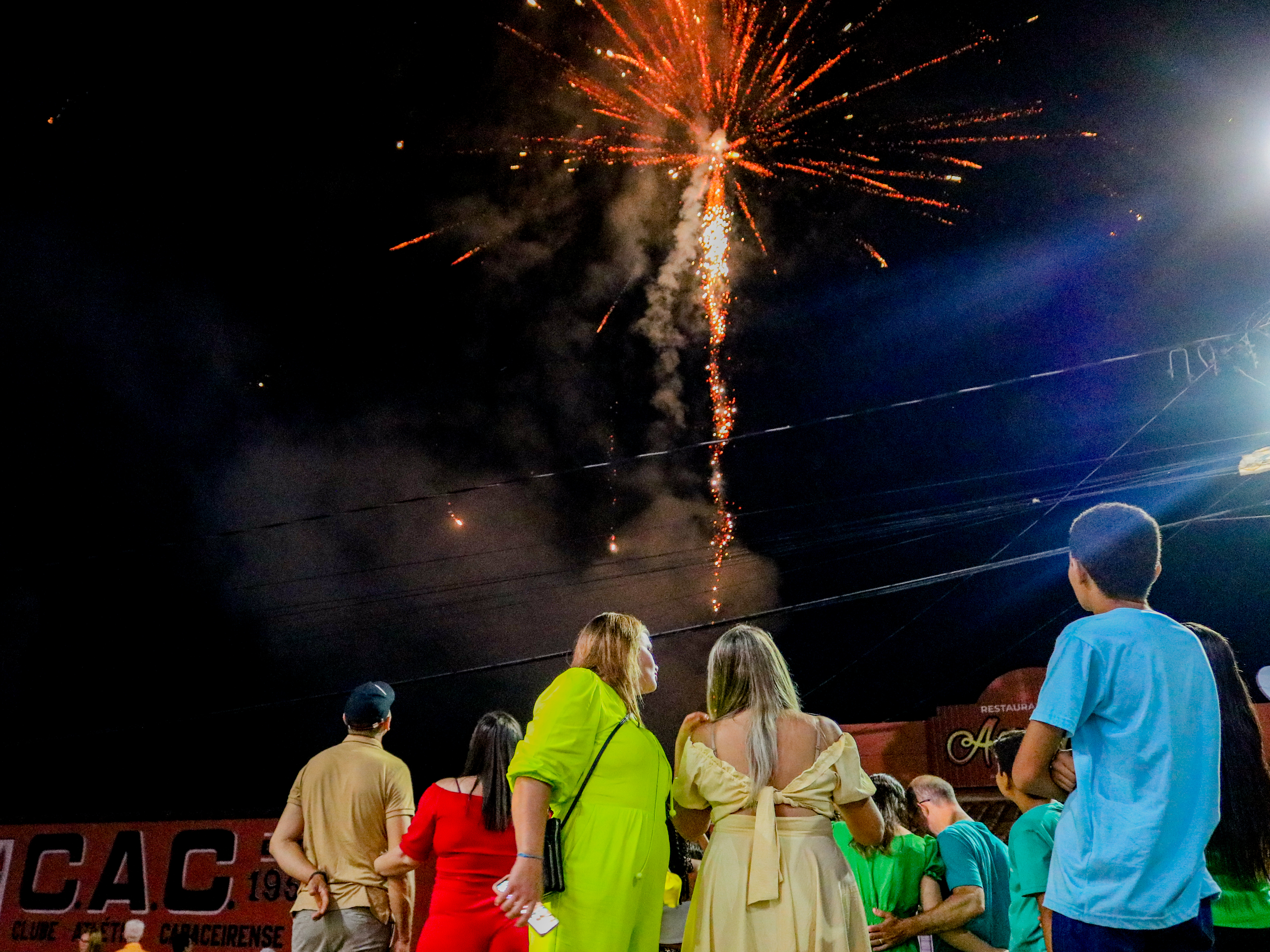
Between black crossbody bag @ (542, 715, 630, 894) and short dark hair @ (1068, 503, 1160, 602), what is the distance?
4.74 feet

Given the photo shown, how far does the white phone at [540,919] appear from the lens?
2.42 metres

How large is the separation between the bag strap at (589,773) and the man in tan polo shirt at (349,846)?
1611 mm

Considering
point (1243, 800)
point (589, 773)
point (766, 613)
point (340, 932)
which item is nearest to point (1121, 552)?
point (1243, 800)

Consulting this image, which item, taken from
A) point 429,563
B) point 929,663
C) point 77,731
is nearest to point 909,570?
point 929,663

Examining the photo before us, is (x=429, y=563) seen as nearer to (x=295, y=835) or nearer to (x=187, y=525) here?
(x=187, y=525)

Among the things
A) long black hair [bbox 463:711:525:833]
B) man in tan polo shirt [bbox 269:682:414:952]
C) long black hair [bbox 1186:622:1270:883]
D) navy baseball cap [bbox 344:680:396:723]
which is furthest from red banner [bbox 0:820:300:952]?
long black hair [bbox 1186:622:1270:883]

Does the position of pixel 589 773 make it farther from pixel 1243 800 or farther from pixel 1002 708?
pixel 1002 708

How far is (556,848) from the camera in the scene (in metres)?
2.59

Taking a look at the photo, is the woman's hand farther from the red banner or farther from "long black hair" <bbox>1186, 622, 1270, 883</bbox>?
the red banner

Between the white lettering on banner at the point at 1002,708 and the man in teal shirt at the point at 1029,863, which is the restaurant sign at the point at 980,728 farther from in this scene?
the man in teal shirt at the point at 1029,863

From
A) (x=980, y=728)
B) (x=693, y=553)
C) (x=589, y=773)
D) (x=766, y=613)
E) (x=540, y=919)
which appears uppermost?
(x=693, y=553)

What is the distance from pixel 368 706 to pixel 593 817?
1981mm

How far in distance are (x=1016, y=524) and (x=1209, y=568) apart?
19.6ft

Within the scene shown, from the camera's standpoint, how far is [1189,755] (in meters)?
2.15
